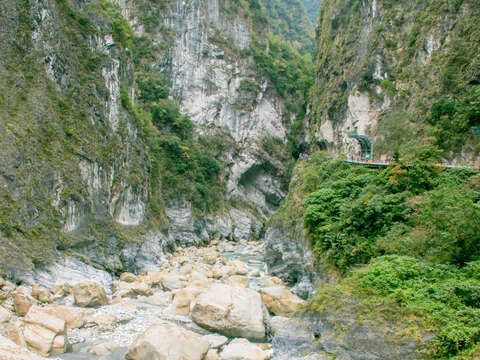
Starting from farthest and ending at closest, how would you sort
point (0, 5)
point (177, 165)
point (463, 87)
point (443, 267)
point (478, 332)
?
point (177, 165) → point (463, 87) → point (0, 5) → point (443, 267) → point (478, 332)

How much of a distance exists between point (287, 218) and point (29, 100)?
1407 cm

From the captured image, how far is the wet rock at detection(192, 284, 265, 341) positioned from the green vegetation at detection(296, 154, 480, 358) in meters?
1.93

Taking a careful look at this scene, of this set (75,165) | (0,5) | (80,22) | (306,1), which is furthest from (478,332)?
(306,1)

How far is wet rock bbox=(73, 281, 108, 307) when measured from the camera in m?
11.1

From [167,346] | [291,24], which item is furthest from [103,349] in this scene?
[291,24]

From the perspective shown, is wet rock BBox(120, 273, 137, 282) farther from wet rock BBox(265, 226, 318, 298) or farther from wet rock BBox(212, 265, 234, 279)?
wet rock BBox(265, 226, 318, 298)

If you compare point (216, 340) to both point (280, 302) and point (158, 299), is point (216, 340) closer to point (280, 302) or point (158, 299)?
point (280, 302)

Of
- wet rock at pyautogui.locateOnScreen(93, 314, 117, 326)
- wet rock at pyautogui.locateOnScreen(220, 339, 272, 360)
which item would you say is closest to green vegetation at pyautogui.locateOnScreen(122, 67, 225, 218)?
wet rock at pyautogui.locateOnScreen(93, 314, 117, 326)

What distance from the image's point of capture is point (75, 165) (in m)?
16.5

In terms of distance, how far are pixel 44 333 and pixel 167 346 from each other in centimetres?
288

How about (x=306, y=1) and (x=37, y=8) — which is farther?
(x=306, y=1)

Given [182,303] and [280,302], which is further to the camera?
[280,302]

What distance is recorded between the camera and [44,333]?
7.63 metres

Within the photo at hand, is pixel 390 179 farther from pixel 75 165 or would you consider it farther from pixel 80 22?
pixel 80 22
